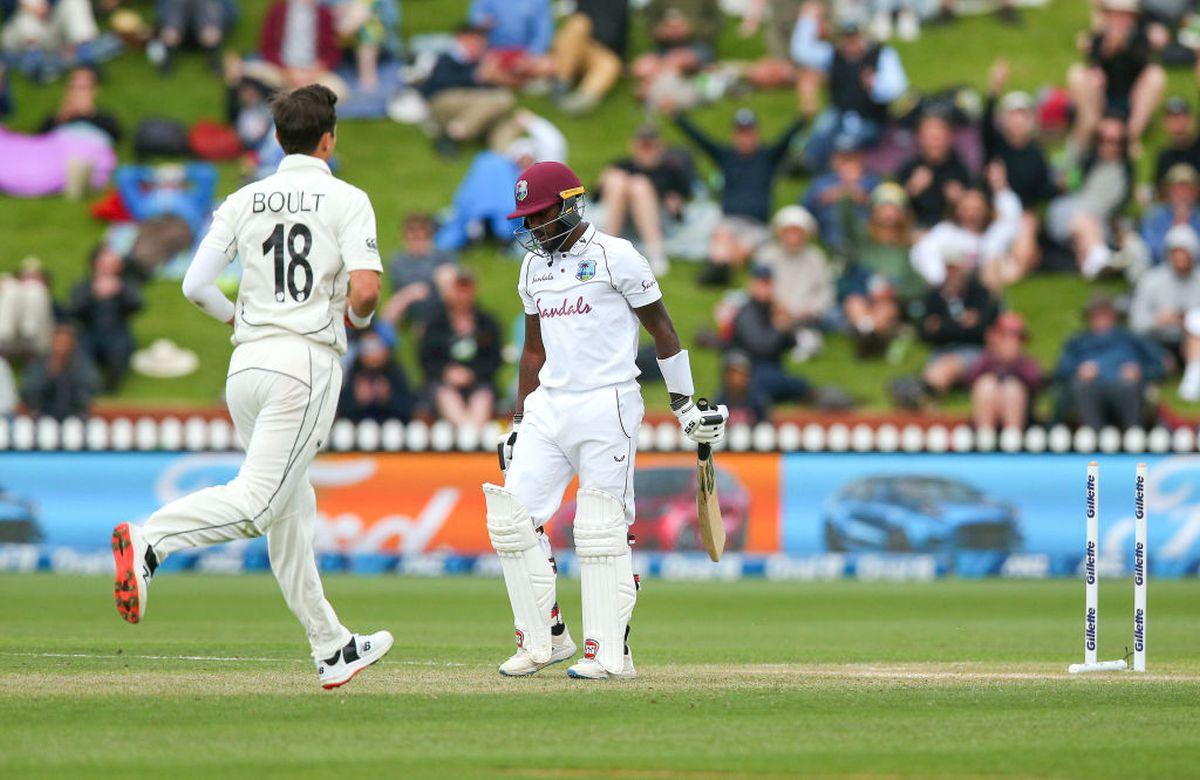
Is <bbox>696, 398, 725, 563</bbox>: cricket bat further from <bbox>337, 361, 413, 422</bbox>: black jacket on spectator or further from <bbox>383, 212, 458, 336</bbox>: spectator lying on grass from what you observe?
<bbox>383, 212, 458, 336</bbox>: spectator lying on grass

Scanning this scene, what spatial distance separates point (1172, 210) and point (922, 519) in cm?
555

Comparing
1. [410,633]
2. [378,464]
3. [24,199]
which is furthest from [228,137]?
[410,633]

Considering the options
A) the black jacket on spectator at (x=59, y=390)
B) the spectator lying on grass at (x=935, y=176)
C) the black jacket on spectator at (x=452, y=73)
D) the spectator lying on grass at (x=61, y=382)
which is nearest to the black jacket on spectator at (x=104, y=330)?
the spectator lying on grass at (x=61, y=382)

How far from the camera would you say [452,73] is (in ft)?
78.6

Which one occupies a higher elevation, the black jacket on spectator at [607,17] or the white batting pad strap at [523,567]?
the black jacket on spectator at [607,17]

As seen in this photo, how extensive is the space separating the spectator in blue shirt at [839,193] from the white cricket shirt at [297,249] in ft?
46.2

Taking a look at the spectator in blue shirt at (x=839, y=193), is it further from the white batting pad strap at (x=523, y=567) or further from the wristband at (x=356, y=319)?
the wristband at (x=356, y=319)

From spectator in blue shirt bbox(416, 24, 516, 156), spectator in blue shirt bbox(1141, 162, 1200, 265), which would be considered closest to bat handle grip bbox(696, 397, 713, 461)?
spectator in blue shirt bbox(1141, 162, 1200, 265)

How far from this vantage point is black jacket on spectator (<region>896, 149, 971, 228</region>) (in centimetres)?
2150

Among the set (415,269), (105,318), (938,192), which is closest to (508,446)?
(415,269)

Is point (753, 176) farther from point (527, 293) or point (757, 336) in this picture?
point (527, 293)

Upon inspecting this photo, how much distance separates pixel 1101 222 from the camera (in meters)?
21.7

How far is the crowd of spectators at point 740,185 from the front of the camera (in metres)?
19.7

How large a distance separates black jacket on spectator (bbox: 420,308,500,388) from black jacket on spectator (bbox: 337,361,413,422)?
57cm
